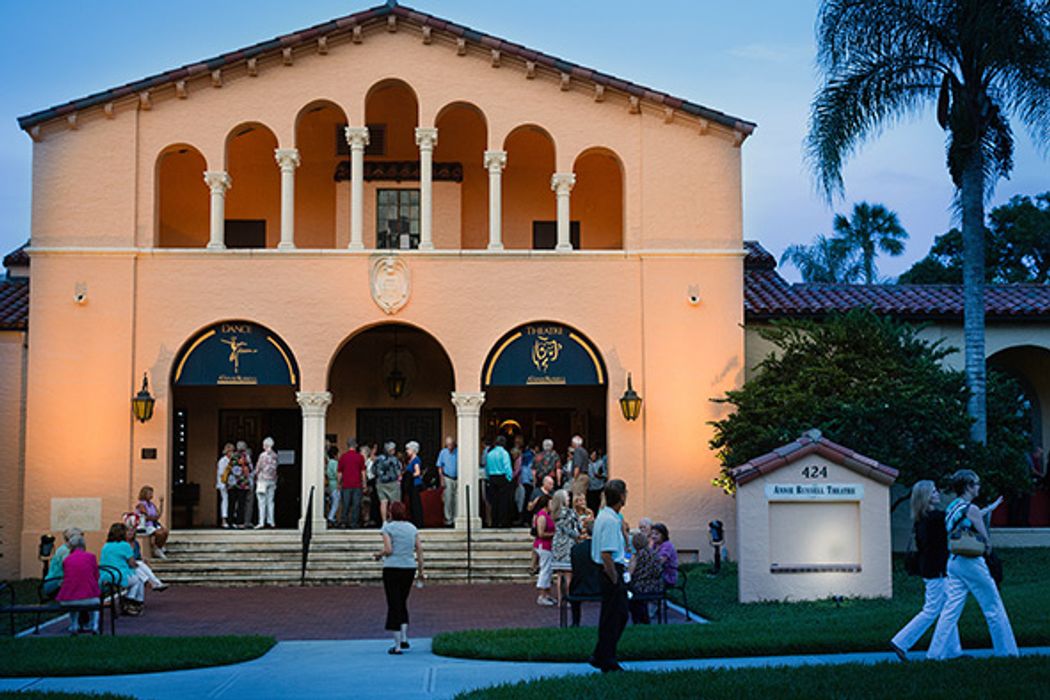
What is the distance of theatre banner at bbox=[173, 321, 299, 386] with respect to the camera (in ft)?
73.3

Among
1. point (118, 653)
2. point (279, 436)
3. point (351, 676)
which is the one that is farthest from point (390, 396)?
point (351, 676)

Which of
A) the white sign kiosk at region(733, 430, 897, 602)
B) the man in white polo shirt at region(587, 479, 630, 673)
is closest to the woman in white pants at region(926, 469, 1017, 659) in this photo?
the man in white polo shirt at region(587, 479, 630, 673)

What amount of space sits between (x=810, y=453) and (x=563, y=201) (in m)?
8.40

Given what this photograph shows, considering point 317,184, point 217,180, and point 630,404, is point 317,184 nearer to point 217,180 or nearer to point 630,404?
point 217,180

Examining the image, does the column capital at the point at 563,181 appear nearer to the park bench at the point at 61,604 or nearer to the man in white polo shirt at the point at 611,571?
the park bench at the point at 61,604

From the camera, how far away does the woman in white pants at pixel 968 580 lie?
10008mm

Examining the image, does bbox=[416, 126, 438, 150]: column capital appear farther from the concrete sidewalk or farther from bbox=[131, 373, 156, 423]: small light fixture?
the concrete sidewalk

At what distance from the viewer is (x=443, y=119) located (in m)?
25.7

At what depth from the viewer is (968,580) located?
10.1 m

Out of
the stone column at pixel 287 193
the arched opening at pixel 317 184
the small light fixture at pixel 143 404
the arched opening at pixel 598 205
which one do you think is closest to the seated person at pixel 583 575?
the small light fixture at pixel 143 404

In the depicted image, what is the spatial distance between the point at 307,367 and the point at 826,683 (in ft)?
47.8

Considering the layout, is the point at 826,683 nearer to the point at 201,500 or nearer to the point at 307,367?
the point at 307,367

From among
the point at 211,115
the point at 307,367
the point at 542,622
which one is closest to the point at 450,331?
the point at 307,367

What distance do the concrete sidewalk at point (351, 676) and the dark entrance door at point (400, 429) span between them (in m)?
14.1
